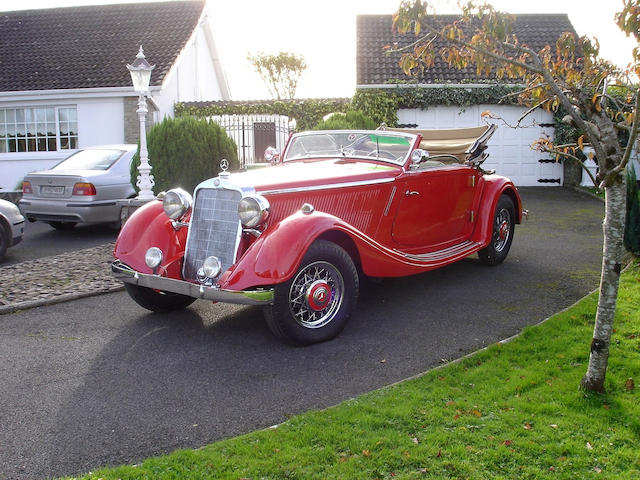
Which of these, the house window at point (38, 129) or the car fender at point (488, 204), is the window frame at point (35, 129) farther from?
the car fender at point (488, 204)

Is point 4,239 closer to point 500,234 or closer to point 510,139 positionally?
point 500,234

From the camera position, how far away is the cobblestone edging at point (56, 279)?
660 cm

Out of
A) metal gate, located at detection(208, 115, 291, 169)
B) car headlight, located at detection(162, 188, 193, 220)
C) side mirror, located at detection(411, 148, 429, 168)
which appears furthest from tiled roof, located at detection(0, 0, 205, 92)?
side mirror, located at detection(411, 148, 429, 168)

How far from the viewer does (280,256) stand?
4.74m

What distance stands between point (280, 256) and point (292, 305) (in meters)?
0.46

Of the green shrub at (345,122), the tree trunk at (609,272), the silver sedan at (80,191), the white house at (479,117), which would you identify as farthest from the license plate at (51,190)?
the white house at (479,117)

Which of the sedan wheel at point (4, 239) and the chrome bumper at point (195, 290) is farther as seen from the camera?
the sedan wheel at point (4, 239)

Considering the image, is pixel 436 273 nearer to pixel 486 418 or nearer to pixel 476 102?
pixel 486 418

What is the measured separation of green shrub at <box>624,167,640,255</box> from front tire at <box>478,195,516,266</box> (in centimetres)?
136

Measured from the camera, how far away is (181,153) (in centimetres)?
999

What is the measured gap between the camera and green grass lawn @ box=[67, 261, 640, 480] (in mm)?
3188

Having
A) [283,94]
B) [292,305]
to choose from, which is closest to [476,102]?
[292,305]

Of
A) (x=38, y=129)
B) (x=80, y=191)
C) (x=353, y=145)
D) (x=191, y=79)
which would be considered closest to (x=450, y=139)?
(x=353, y=145)

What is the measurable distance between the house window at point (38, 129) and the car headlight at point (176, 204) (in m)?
12.9
